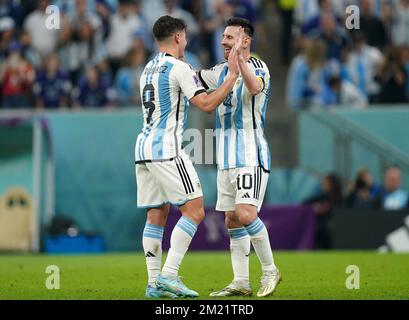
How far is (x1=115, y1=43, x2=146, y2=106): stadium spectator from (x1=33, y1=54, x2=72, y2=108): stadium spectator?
1091 millimetres

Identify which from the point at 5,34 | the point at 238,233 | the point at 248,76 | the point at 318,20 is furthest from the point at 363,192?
the point at 248,76

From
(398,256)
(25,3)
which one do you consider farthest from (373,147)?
(25,3)

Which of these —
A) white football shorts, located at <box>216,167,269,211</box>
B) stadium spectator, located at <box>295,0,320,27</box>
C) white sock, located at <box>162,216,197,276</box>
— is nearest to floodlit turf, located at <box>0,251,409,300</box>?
white sock, located at <box>162,216,197,276</box>

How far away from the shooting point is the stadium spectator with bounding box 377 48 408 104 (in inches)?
894

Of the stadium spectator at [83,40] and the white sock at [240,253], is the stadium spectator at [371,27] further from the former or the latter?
the white sock at [240,253]

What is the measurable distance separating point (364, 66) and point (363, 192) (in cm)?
290

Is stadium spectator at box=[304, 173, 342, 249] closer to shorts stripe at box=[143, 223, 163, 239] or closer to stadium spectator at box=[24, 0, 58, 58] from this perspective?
stadium spectator at box=[24, 0, 58, 58]

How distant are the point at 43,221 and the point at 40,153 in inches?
56.2

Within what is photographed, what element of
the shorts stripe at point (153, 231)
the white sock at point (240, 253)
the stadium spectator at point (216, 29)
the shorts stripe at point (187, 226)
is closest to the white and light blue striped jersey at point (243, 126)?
the white sock at point (240, 253)

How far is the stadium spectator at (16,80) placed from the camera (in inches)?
925

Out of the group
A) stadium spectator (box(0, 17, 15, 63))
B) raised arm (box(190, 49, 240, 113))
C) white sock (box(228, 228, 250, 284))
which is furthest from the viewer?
stadium spectator (box(0, 17, 15, 63))

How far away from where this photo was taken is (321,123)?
22688mm

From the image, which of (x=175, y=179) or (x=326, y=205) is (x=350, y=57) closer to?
(x=326, y=205)

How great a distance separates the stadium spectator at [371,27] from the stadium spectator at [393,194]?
3412 mm
